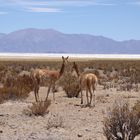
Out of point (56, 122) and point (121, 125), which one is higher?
point (121, 125)

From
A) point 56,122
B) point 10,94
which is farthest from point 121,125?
point 10,94

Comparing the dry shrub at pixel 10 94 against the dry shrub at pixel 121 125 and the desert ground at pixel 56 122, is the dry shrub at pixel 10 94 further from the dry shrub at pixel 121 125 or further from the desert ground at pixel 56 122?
the dry shrub at pixel 121 125

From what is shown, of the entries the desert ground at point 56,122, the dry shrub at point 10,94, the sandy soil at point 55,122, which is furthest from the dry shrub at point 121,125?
the dry shrub at point 10,94

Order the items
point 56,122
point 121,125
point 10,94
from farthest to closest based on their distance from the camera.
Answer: point 10,94 < point 56,122 < point 121,125

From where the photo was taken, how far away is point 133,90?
23828mm

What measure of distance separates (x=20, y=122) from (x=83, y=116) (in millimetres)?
2184

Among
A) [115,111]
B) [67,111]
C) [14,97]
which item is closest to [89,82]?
[67,111]

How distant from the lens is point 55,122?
12859mm

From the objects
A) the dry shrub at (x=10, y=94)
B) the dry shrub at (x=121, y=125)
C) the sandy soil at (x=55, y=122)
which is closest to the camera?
the dry shrub at (x=121, y=125)

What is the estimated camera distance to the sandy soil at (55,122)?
1183cm

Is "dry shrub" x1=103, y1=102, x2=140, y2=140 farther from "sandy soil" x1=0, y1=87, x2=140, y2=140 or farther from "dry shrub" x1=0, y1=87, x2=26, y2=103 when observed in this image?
"dry shrub" x1=0, y1=87, x2=26, y2=103

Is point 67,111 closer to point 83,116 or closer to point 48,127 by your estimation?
point 83,116

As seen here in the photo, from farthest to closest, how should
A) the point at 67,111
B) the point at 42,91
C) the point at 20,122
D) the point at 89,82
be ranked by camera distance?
the point at 42,91 < the point at 89,82 < the point at 67,111 < the point at 20,122

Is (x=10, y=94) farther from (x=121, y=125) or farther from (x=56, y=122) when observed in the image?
(x=121, y=125)
